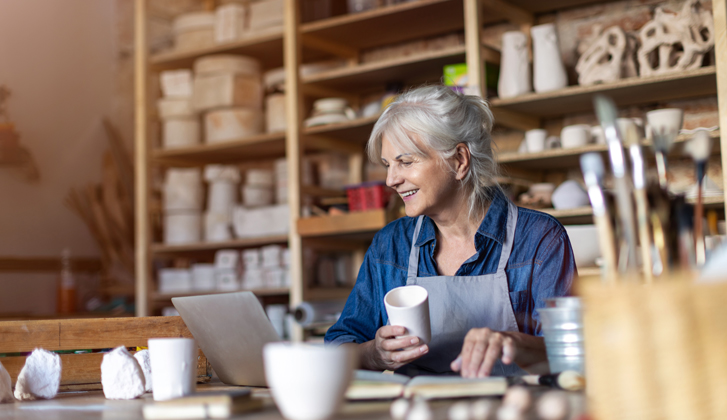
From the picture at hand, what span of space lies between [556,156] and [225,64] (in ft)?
6.21

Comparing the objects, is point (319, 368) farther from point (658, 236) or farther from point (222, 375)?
point (222, 375)

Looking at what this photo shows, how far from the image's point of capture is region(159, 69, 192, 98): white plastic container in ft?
12.6

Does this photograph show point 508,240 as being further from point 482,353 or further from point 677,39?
point 677,39

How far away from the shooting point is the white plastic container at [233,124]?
3695 millimetres

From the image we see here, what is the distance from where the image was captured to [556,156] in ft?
9.02

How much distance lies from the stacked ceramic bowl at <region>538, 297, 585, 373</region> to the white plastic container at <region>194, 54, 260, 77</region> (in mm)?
3029

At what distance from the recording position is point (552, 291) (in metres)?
1.56

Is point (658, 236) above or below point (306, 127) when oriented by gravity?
below

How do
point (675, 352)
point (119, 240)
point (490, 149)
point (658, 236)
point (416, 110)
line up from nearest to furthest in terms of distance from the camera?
point (675, 352) < point (658, 236) < point (416, 110) < point (490, 149) < point (119, 240)

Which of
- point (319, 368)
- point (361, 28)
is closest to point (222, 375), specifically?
point (319, 368)

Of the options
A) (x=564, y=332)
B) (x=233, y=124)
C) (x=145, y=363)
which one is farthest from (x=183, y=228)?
(x=564, y=332)

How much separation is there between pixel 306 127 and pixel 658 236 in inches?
109

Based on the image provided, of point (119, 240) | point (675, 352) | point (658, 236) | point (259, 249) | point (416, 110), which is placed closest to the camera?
point (675, 352)

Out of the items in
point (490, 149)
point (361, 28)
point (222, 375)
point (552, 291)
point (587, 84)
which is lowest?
point (222, 375)
